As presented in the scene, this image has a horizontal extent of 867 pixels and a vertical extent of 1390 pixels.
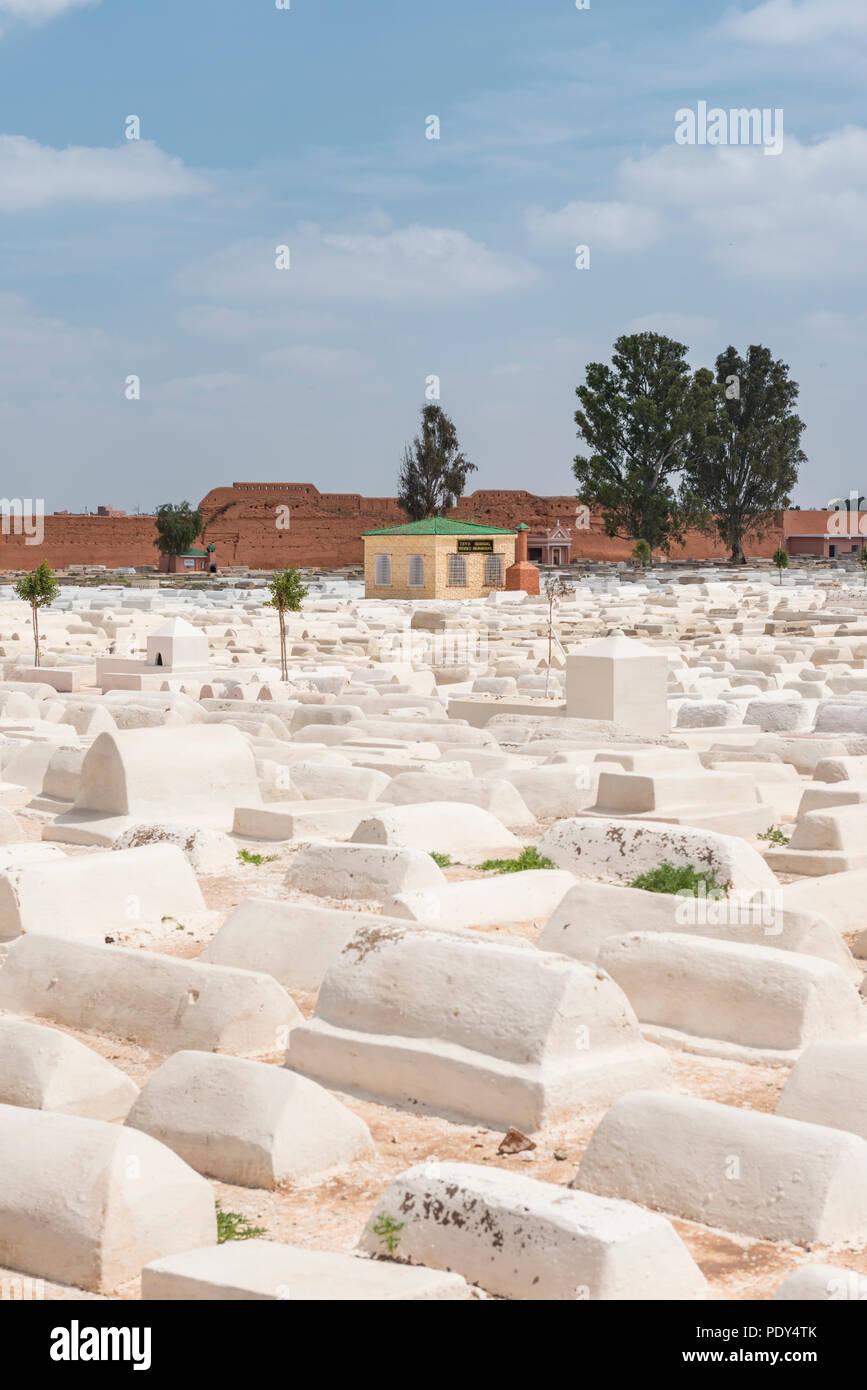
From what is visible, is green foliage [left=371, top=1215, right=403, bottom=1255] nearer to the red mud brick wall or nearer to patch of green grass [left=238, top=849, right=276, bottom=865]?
patch of green grass [left=238, top=849, right=276, bottom=865]

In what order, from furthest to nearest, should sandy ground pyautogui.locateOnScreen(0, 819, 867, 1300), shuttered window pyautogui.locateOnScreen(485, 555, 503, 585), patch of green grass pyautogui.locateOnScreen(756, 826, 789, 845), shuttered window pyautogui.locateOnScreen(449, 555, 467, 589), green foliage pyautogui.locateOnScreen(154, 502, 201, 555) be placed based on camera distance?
green foliage pyautogui.locateOnScreen(154, 502, 201, 555), shuttered window pyautogui.locateOnScreen(485, 555, 503, 585), shuttered window pyautogui.locateOnScreen(449, 555, 467, 589), patch of green grass pyautogui.locateOnScreen(756, 826, 789, 845), sandy ground pyautogui.locateOnScreen(0, 819, 867, 1300)

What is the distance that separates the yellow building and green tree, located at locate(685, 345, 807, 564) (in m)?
21.1

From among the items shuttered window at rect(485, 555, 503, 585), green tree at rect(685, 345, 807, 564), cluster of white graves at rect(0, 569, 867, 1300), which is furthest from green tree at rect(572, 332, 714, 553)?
cluster of white graves at rect(0, 569, 867, 1300)

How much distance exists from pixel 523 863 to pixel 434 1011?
3.01 m

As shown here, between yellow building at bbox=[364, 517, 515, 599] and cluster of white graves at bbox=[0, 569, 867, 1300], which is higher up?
yellow building at bbox=[364, 517, 515, 599]

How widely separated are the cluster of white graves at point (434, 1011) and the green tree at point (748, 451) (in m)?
49.3

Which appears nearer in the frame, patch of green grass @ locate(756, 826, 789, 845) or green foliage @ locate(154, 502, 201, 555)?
patch of green grass @ locate(756, 826, 789, 845)

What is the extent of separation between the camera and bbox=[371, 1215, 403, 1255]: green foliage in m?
3.47

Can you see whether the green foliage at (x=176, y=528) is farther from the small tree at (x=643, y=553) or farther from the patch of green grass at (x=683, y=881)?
the patch of green grass at (x=683, y=881)

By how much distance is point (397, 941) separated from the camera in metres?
4.91

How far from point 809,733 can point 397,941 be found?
957 cm

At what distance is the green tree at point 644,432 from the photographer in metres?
57.0
